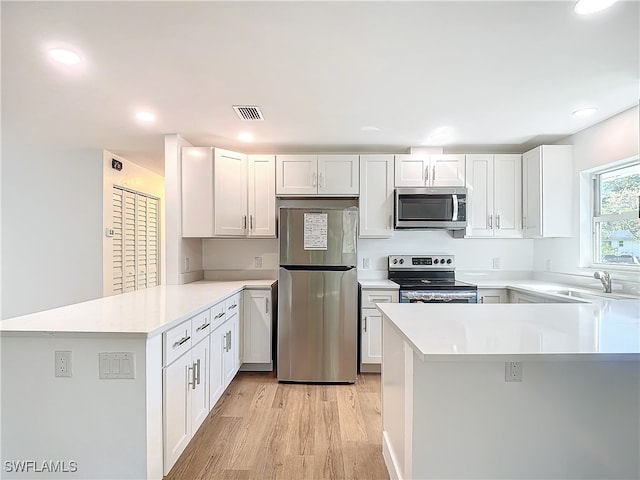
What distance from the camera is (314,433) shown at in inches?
89.3

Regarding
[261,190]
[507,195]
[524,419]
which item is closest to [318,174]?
[261,190]

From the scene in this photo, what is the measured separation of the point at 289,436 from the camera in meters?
2.23

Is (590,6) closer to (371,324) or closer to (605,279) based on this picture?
(605,279)

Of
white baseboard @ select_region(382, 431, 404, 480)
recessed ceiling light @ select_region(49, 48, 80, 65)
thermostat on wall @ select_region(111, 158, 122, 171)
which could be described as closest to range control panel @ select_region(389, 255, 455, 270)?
white baseboard @ select_region(382, 431, 404, 480)

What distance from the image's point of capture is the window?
2693 mm

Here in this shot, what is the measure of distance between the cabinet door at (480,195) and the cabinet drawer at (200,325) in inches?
108

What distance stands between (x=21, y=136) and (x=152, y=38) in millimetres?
2571

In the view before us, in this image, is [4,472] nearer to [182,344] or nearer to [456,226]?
[182,344]

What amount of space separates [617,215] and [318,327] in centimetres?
273

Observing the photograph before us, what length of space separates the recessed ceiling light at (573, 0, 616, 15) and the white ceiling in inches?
1.4

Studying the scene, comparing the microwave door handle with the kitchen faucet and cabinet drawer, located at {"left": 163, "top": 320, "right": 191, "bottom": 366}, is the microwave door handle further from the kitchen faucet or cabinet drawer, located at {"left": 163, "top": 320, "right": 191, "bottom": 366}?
cabinet drawer, located at {"left": 163, "top": 320, "right": 191, "bottom": 366}

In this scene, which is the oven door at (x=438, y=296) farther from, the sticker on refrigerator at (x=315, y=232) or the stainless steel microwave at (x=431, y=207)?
the sticker on refrigerator at (x=315, y=232)

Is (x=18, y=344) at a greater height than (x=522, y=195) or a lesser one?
lesser

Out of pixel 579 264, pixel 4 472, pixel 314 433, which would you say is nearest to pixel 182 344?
pixel 4 472
